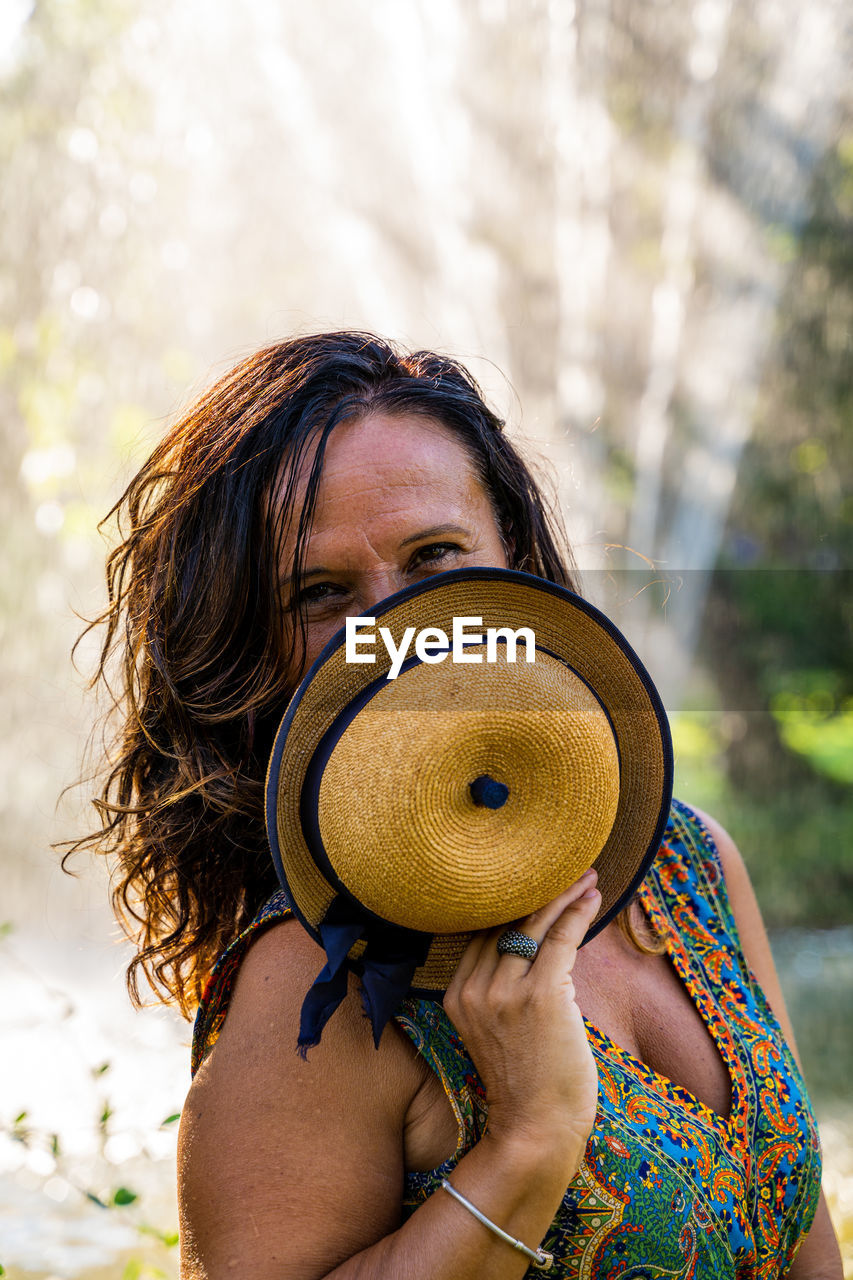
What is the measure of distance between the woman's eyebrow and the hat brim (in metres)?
0.19

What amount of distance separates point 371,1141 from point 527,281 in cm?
1000

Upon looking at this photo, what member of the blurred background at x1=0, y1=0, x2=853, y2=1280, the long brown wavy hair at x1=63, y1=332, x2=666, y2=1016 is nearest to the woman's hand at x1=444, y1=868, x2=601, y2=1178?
the long brown wavy hair at x1=63, y1=332, x2=666, y2=1016

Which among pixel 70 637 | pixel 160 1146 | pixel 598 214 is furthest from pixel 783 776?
pixel 160 1146

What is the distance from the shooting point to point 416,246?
1027 cm

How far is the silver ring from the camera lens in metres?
1.30

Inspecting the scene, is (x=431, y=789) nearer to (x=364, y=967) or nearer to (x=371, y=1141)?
(x=364, y=967)

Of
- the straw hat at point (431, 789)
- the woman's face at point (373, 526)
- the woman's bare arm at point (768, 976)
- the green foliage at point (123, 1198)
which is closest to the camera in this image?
the straw hat at point (431, 789)

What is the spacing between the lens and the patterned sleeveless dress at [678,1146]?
4.38 feet

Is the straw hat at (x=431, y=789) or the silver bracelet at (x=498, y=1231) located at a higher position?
the straw hat at (x=431, y=789)

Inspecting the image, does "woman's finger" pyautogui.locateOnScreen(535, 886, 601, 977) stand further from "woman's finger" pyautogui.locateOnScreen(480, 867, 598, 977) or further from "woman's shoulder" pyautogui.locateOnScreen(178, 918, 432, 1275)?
"woman's shoulder" pyautogui.locateOnScreen(178, 918, 432, 1275)

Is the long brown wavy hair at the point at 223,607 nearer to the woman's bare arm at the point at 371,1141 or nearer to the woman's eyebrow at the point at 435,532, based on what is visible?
the woman's eyebrow at the point at 435,532

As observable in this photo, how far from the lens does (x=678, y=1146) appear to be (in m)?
1.42

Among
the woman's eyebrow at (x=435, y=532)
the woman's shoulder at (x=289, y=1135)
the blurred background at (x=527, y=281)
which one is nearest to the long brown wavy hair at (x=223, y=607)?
the woman's eyebrow at (x=435, y=532)

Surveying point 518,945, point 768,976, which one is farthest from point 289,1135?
point 768,976
